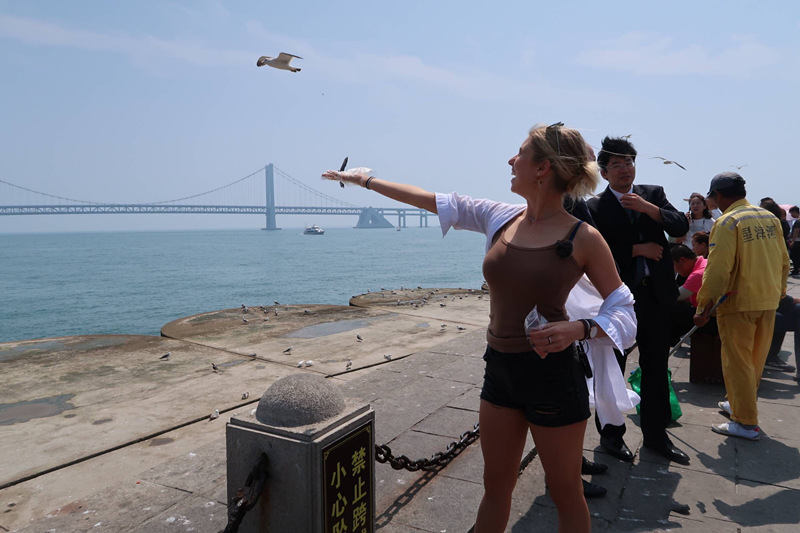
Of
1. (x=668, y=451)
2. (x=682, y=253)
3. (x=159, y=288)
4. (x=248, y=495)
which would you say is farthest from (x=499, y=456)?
(x=159, y=288)

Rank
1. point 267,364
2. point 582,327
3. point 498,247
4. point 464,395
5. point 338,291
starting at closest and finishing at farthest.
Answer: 1. point 582,327
2. point 498,247
3. point 464,395
4. point 267,364
5. point 338,291

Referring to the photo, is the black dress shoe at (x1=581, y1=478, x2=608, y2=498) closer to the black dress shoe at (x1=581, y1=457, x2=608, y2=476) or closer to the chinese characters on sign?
the black dress shoe at (x1=581, y1=457, x2=608, y2=476)

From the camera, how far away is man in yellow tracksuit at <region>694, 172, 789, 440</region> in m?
3.46

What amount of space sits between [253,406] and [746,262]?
4.07m

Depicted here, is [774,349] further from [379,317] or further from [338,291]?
[338,291]

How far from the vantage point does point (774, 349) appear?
518 cm

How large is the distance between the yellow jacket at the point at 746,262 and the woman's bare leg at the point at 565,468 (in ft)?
7.27

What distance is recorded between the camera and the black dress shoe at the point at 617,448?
314cm

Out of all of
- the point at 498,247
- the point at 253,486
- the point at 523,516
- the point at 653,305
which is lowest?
the point at 523,516

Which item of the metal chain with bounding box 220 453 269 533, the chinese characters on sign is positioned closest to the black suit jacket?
the chinese characters on sign

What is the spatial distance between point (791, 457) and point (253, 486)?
3054 millimetres

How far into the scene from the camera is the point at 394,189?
2.23 meters

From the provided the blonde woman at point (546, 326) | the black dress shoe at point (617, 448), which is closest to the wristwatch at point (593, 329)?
the blonde woman at point (546, 326)

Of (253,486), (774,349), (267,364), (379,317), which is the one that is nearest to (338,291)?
(379,317)
